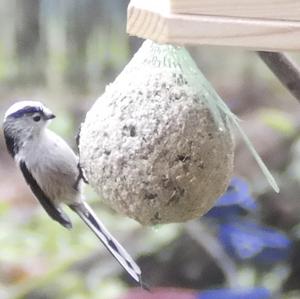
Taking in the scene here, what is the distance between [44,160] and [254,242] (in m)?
1.47

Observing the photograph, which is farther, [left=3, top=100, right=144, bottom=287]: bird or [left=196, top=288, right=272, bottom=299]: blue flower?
[left=196, top=288, right=272, bottom=299]: blue flower

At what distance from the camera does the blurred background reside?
8.78 feet

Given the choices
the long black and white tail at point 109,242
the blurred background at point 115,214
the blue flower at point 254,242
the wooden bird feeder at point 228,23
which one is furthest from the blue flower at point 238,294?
the wooden bird feeder at point 228,23

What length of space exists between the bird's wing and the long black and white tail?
4 centimetres

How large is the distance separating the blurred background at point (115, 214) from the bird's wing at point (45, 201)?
115cm

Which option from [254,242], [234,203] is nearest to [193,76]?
[234,203]

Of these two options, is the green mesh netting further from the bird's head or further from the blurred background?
the blurred background

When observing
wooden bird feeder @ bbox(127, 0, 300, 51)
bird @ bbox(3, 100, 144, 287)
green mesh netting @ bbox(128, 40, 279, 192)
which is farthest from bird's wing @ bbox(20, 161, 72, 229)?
wooden bird feeder @ bbox(127, 0, 300, 51)

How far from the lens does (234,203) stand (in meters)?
2.69

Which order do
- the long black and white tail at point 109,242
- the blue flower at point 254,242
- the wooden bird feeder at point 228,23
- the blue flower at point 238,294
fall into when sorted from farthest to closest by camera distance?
the blue flower at point 254,242 < the blue flower at point 238,294 < the long black and white tail at point 109,242 < the wooden bird feeder at point 228,23

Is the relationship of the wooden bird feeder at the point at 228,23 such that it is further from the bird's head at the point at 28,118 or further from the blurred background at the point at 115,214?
the blurred background at the point at 115,214

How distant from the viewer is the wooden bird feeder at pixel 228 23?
1.04 m

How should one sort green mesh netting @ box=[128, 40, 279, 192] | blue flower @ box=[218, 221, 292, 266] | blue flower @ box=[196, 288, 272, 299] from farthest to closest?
blue flower @ box=[218, 221, 292, 266] < blue flower @ box=[196, 288, 272, 299] < green mesh netting @ box=[128, 40, 279, 192]

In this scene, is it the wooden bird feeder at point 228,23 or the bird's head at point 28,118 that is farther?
the bird's head at point 28,118
